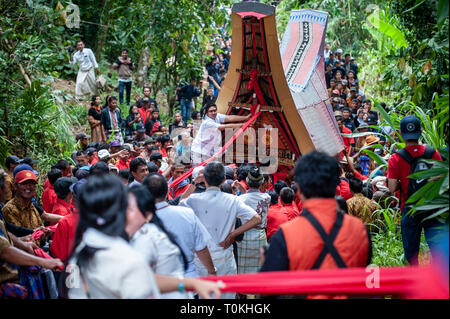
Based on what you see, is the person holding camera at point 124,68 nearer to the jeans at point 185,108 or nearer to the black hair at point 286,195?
the jeans at point 185,108

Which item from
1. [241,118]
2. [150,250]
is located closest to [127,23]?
[241,118]

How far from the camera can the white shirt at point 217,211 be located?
4.52 metres

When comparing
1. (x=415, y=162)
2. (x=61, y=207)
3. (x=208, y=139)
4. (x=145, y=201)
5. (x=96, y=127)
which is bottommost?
(x=96, y=127)

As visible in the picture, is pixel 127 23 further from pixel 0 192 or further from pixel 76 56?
pixel 0 192

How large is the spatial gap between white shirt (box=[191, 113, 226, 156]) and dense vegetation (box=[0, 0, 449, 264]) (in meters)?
2.52

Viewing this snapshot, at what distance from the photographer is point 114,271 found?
238 centimetres

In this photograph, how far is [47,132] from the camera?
8.80 metres

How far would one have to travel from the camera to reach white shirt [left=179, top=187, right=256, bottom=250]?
14.8ft

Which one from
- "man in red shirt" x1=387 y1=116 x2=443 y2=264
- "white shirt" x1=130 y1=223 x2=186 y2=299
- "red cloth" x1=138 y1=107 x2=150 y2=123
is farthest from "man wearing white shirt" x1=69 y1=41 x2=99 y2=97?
"white shirt" x1=130 y1=223 x2=186 y2=299

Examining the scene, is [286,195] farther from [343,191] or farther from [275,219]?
[343,191]

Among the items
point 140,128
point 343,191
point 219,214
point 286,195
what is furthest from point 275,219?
point 140,128

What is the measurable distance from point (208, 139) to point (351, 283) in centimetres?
541

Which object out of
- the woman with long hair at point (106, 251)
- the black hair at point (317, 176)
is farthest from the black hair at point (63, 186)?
the black hair at point (317, 176)
